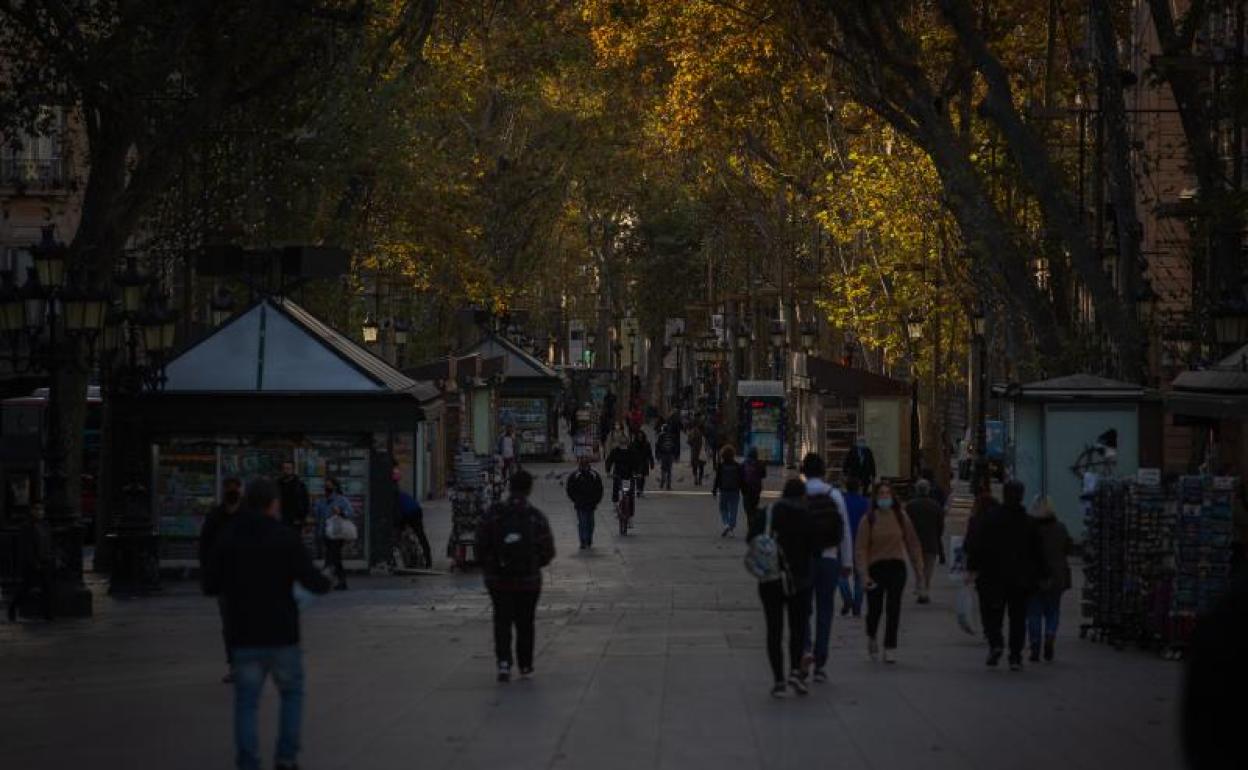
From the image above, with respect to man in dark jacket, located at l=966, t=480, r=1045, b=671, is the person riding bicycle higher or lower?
higher

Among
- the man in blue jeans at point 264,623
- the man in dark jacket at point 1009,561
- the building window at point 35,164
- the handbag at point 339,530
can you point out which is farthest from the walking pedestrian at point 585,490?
the building window at point 35,164

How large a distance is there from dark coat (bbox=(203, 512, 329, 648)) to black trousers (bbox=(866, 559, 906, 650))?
7234 millimetres

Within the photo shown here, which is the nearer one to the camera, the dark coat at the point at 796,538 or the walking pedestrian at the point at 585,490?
the dark coat at the point at 796,538

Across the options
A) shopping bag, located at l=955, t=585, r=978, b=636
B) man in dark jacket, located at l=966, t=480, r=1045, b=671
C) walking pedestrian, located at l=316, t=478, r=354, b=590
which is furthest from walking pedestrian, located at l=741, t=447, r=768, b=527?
man in dark jacket, located at l=966, t=480, r=1045, b=671

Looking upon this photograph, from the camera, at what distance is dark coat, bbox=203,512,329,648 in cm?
1107

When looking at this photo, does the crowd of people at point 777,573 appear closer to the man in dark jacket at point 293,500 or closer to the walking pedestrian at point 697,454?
the man in dark jacket at point 293,500

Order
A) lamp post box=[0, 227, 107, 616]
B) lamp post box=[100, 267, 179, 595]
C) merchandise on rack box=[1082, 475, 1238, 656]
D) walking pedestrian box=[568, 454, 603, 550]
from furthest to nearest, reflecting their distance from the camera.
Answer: walking pedestrian box=[568, 454, 603, 550] → lamp post box=[100, 267, 179, 595] → lamp post box=[0, 227, 107, 616] → merchandise on rack box=[1082, 475, 1238, 656]

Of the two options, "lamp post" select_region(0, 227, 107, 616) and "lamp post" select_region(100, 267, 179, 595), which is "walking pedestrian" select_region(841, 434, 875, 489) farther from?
"lamp post" select_region(0, 227, 107, 616)

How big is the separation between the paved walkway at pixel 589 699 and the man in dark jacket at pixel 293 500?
3.38 m

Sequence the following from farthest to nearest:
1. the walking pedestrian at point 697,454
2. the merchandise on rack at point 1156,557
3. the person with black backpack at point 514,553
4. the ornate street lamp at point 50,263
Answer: the walking pedestrian at point 697,454
the ornate street lamp at point 50,263
the merchandise on rack at point 1156,557
the person with black backpack at point 514,553

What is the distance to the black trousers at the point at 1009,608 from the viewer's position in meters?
17.1

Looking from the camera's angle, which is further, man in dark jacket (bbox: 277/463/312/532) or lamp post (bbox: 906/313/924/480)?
lamp post (bbox: 906/313/924/480)

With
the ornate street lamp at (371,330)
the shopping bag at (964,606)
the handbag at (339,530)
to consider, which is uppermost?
the ornate street lamp at (371,330)

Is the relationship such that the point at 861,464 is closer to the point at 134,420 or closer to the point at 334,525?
the point at 334,525
